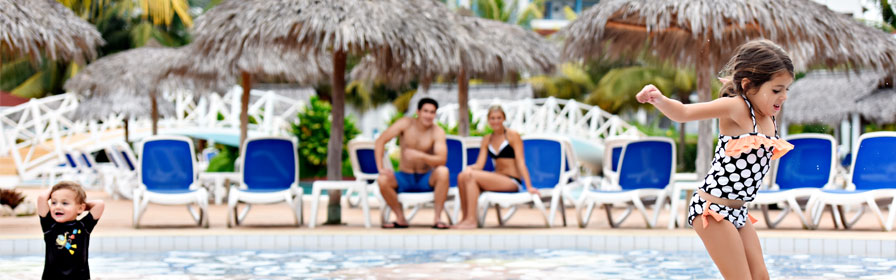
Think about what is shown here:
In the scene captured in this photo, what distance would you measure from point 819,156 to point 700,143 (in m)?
1.33

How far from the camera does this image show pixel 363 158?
1085 centimetres

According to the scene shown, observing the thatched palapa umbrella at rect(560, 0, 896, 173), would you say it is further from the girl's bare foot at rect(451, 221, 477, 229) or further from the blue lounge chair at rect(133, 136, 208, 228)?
the blue lounge chair at rect(133, 136, 208, 228)

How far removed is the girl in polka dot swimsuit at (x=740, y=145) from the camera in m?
3.33

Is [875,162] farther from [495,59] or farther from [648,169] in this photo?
[495,59]

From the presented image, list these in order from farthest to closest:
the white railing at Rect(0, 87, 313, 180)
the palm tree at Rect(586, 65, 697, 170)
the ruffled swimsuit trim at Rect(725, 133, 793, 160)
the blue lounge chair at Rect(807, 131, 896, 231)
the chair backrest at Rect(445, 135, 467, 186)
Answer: the palm tree at Rect(586, 65, 697, 170), the white railing at Rect(0, 87, 313, 180), the chair backrest at Rect(445, 135, 467, 186), the blue lounge chair at Rect(807, 131, 896, 231), the ruffled swimsuit trim at Rect(725, 133, 793, 160)

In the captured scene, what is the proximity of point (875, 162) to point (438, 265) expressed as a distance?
4.18m

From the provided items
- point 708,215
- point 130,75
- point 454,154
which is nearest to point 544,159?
point 454,154

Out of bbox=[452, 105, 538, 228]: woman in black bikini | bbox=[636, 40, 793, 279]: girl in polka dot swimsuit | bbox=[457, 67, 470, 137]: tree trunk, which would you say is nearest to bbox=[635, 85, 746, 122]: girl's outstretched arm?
bbox=[636, 40, 793, 279]: girl in polka dot swimsuit

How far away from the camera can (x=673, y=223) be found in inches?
355

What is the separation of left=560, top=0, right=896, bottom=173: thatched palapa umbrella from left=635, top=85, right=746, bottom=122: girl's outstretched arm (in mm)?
5924

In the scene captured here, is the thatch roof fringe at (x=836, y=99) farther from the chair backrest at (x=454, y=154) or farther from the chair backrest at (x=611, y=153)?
the chair backrest at (x=454, y=154)

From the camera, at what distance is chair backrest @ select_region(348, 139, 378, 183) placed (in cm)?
1061

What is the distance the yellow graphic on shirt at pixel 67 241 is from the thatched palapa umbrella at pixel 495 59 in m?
6.34

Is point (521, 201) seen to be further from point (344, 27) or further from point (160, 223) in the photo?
point (160, 223)
